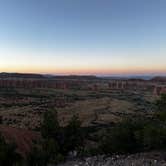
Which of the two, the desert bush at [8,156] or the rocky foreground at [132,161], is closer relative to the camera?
the rocky foreground at [132,161]

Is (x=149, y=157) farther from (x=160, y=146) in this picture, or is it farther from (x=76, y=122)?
(x=76, y=122)

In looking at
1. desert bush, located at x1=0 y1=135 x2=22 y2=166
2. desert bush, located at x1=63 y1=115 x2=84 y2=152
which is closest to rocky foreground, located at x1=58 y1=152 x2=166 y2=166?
desert bush, located at x1=0 y1=135 x2=22 y2=166

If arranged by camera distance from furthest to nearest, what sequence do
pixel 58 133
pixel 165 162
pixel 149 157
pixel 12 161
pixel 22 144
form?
pixel 22 144
pixel 58 133
pixel 12 161
pixel 149 157
pixel 165 162

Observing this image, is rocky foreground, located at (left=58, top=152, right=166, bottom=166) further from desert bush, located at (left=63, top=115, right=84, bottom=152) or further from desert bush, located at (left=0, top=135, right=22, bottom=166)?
desert bush, located at (left=63, top=115, right=84, bottom=152)

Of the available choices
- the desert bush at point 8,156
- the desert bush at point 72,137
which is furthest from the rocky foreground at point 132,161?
the desert bush at point 72,137

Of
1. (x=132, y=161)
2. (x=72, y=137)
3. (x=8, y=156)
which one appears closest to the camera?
(x=132, y=161)

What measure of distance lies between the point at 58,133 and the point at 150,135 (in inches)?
337

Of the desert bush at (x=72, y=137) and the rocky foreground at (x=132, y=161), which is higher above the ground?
the rocky foreground at (x=132, y=161)

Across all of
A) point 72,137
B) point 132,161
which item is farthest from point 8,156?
point 132,161

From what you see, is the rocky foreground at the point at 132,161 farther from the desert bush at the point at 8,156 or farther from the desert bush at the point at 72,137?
the desert bush at the point at 72,137

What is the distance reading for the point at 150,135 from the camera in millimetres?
14602

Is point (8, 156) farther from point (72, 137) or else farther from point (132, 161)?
point (132, 161)

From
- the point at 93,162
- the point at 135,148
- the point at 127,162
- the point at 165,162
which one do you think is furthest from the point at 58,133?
the point at 165,162

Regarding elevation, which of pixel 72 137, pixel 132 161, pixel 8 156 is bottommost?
pixel 72 137
